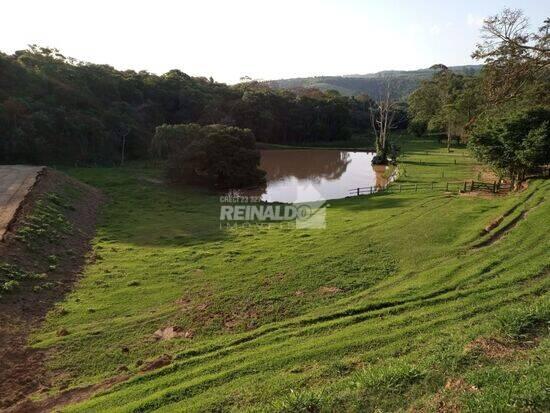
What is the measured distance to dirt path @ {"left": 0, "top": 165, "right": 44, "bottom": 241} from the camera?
820 inches

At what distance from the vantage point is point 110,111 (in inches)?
2352

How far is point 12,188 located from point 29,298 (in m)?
15.8

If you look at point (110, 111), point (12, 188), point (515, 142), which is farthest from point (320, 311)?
point (110, 111)

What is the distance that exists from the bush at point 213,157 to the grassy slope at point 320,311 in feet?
47.4

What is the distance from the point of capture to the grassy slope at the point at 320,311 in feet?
24.1

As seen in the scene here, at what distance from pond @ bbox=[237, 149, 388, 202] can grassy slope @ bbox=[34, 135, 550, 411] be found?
15.0 meters

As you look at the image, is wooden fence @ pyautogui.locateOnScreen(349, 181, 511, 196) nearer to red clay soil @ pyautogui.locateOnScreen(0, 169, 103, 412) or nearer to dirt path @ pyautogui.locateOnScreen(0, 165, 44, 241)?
red clay soil @ pyautogui.locateOnScreen(0, 169, 103, 412)

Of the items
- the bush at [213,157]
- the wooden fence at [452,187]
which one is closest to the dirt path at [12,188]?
the bush at [213,157]

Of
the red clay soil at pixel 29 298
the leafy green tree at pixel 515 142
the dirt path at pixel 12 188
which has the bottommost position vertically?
the red clay soil at pixel 29 298

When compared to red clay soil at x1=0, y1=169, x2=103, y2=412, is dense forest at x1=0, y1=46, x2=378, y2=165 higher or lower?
higher

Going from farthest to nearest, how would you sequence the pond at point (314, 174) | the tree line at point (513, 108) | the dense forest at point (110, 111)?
the dense forest at point (110, 111), the pond at point (314, 174), the tree line at point (513, 108)

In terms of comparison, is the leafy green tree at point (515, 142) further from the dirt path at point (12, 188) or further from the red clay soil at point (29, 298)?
the dirt path at point (12, 188)

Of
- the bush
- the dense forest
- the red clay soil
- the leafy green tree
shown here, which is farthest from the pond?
the red clay soil

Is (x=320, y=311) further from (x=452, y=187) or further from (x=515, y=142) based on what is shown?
(x=452, y=187)
